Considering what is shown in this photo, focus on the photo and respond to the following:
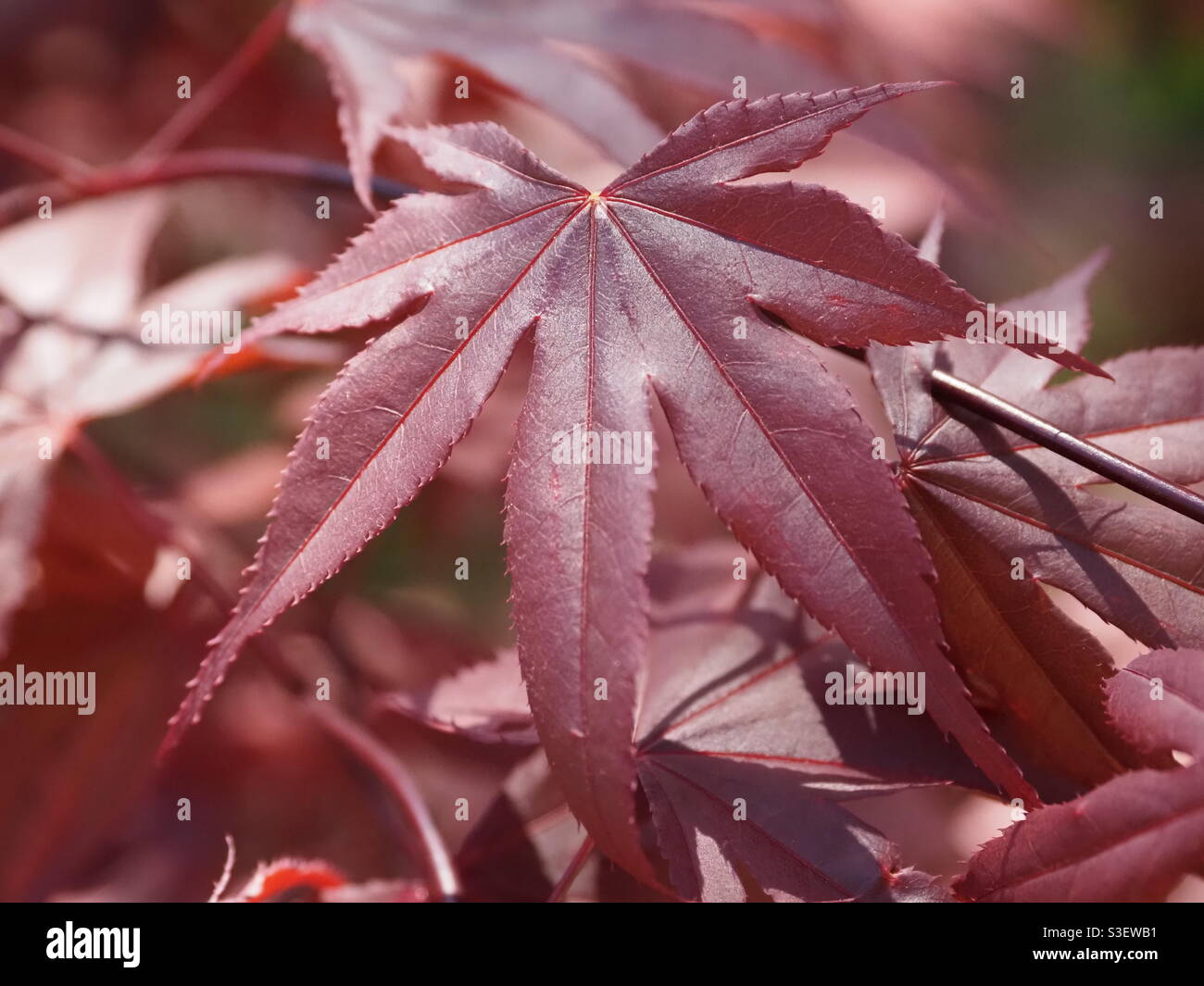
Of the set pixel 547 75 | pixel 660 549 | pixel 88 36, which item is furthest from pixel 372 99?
pixel 88 36

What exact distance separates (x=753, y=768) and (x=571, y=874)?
0.56 feet

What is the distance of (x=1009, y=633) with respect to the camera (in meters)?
0.59

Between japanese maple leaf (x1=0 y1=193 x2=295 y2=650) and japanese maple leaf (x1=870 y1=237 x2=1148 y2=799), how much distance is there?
2.33ft

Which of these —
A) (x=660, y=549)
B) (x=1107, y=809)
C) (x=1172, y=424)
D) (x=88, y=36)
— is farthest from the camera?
(x=88, y=36)

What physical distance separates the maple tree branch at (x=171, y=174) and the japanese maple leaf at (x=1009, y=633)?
0.57 metres

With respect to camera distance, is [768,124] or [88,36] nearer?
[768,124]

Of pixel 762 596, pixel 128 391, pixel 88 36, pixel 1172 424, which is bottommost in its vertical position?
pixel 762 596

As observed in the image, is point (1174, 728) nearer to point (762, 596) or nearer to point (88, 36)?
point (762, 596)

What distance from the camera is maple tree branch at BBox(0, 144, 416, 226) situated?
2.74ft

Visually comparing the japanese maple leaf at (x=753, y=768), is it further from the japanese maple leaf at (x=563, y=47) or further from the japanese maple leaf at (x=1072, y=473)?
the japanese maple leaf at (x=563, y=47)

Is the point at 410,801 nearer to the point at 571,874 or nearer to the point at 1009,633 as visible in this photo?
the point at 571,874

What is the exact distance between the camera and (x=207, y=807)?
1.12 m

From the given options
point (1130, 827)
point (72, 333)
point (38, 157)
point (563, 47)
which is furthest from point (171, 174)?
point (1130, 827)

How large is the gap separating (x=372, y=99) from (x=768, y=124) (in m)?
0.38
